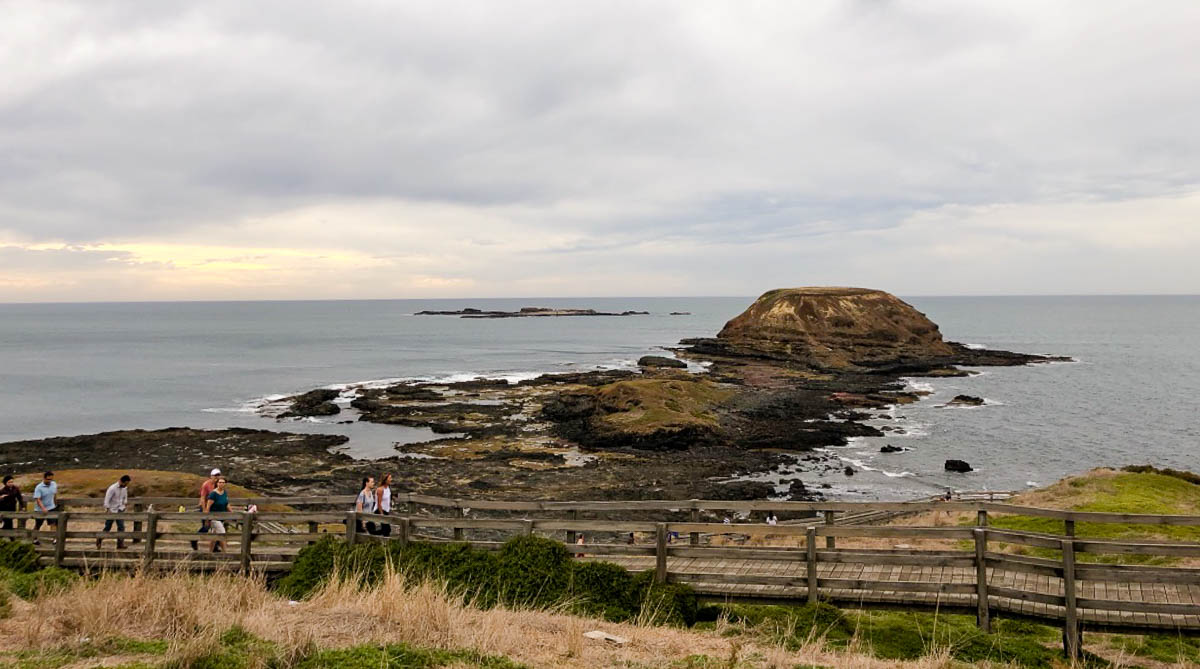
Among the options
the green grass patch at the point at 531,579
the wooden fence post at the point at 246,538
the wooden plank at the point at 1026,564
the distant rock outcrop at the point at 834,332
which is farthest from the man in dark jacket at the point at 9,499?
the distant rock outcrop at the point at 834,332

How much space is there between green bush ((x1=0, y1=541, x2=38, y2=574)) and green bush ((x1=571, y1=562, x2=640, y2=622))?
33.1ft

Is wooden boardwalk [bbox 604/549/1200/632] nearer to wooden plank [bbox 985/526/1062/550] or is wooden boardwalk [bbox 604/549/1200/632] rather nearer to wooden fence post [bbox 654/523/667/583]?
wooden fence post [bbox 654/523/667/583]

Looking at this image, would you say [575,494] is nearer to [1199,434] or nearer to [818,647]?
Result: [818,647]

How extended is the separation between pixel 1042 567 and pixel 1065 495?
18322 mm

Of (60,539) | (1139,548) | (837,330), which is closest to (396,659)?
(1139,548)

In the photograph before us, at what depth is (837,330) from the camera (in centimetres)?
10862

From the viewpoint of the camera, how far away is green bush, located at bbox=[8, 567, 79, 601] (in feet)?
37.6

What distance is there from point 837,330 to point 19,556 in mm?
104472

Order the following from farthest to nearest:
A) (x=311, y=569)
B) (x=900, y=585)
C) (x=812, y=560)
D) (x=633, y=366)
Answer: (x=633, y=366) → (x=311, y=569) → (x=812, y=560) → (x=900, y=585)

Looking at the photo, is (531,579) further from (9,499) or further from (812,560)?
(9,499)

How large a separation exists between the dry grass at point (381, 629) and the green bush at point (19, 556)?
4758 millimetres

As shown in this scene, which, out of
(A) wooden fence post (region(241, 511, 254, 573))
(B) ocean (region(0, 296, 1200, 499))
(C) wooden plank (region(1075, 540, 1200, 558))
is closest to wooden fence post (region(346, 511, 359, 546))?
(A) wooden fence post (region(241, 511, 254, 573))

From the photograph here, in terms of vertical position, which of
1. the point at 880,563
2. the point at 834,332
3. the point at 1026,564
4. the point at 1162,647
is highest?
the point at 834,332

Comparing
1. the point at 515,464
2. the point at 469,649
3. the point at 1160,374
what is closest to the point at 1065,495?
the point at 469,649
